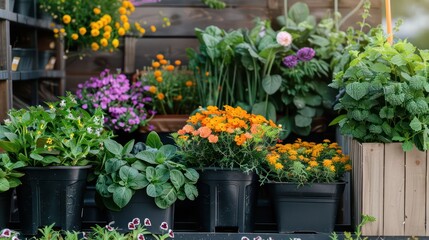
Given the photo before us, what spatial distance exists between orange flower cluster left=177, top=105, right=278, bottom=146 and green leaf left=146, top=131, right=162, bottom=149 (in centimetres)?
18

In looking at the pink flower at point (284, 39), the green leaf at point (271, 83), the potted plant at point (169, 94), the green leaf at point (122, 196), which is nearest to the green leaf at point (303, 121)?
the green leaf at point (271, 83)

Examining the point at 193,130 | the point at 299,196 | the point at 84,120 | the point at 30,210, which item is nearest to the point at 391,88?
the point at 299,196

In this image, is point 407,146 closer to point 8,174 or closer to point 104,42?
point 8,174

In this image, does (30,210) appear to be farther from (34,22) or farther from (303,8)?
(303,8)

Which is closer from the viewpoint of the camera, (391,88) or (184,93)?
(391,88)

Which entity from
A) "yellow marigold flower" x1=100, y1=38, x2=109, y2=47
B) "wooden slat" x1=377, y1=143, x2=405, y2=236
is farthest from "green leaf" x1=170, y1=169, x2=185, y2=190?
"yellow marigold flower" x1=100, y1=38, x2=109, y2=47

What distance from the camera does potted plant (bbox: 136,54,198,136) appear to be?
4.31 meters

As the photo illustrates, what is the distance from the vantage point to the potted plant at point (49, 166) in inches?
124

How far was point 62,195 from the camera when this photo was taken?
316 cm

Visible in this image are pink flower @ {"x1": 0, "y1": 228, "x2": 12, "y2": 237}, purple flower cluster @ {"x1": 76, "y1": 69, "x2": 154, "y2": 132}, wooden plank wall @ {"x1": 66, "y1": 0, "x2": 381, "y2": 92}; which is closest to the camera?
pink flower @ {"x1": 0, "y1": 228, "x2": 12, "y2": 237}

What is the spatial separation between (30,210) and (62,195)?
150 mm

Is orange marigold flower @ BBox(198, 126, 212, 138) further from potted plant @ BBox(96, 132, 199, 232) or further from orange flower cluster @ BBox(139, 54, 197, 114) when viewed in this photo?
orange flower cluster @ BBox(139, 54, 197, 114)

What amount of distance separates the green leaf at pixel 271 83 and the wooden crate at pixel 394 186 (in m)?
1.01

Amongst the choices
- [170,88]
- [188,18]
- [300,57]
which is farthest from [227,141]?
[188,18]
